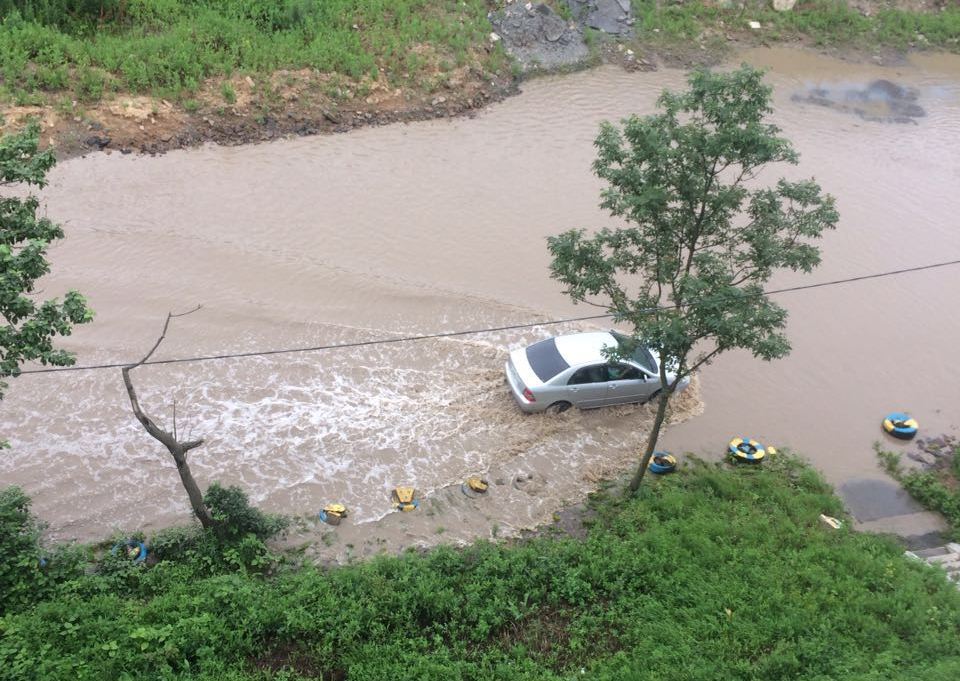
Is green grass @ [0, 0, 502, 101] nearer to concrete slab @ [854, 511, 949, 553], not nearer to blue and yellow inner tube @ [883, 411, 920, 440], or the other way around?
blue and yellow inner tube @ [883, 411, 920, 440]

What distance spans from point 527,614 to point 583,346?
496 cm

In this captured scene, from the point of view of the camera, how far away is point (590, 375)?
12109 mm

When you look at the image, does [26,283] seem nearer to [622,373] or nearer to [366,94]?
[622,373]

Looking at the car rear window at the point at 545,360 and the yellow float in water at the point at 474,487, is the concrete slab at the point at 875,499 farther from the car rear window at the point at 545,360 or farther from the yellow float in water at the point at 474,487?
the yellow float in water at the point at 474,487

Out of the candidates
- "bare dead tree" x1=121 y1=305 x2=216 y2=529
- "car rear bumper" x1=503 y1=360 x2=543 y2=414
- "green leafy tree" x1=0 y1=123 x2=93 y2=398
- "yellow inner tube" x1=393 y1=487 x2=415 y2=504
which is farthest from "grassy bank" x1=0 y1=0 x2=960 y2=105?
"yellow inner tube" x1=393 y1=487 x2=415 y2=504

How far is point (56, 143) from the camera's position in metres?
17.3

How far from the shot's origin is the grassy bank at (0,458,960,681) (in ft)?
26.2

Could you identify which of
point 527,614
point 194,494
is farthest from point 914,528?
point 194,494

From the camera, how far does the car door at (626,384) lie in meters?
12.3

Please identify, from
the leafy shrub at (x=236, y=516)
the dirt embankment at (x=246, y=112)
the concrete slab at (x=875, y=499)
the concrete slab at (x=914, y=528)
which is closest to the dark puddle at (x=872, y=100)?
the dirt embankment at (x=246, y=112)

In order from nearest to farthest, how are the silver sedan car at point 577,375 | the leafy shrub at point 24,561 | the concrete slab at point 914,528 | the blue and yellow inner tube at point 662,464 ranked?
the leafy shrub at point 24,561, the concrete slab at point 914,528, the blue and yellow inner tube at point 662,464, the silver sedan car at point 577,375

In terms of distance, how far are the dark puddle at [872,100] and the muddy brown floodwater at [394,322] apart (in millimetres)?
2095

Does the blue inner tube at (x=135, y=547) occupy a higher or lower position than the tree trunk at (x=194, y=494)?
lower

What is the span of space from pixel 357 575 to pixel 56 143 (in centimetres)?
1400
